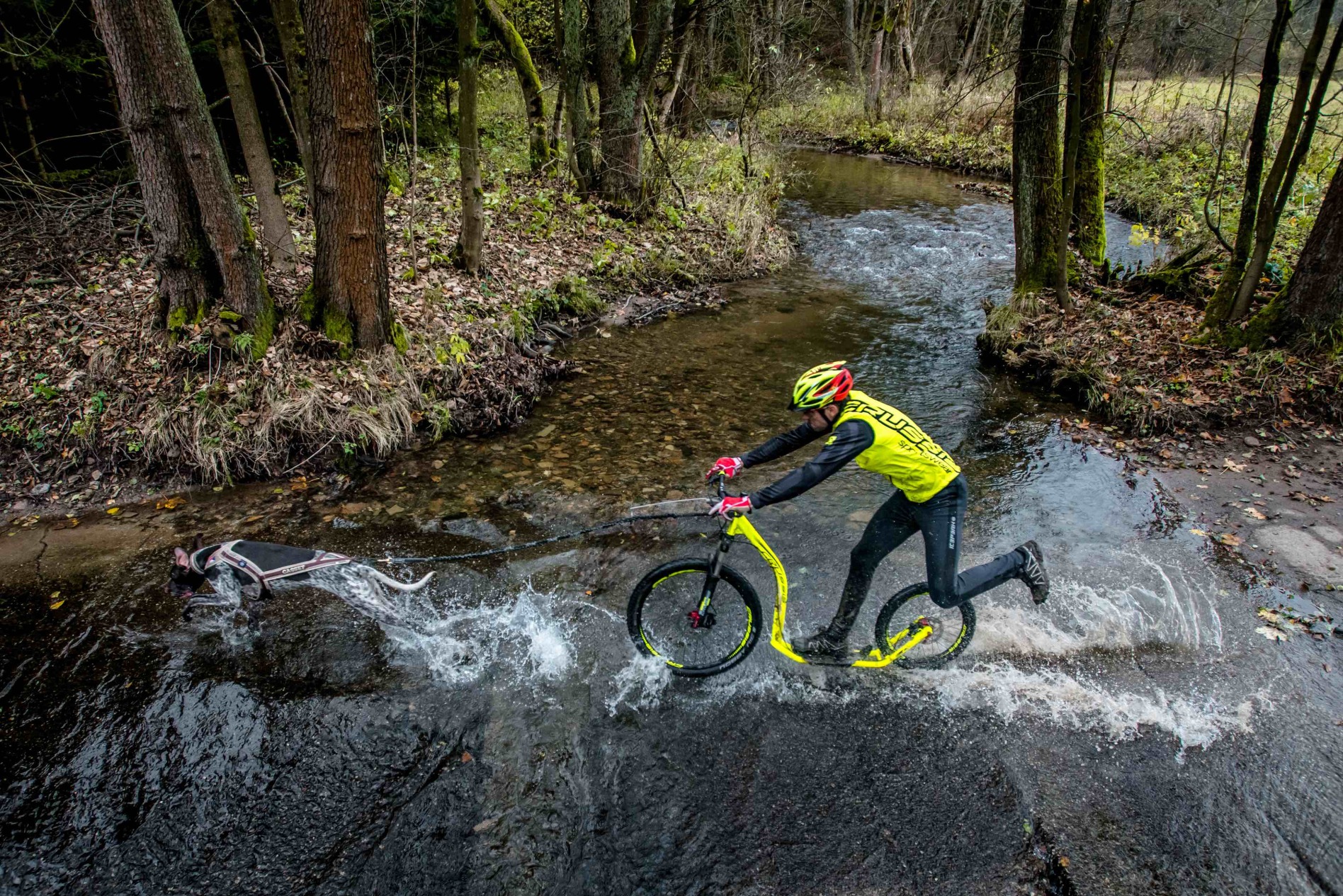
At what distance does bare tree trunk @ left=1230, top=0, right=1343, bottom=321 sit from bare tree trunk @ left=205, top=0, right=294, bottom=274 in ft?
43.4

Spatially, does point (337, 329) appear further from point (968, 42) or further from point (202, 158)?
point (968, 42)

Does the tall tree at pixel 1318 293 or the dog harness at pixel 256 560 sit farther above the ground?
the tall tree at pixel 1318 293

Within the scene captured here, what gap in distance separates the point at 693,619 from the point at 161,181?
729cm

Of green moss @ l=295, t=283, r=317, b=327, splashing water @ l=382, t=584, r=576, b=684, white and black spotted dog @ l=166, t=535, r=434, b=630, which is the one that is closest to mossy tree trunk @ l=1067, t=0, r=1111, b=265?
splashing water @ l=382, t=584, r=576, b=684

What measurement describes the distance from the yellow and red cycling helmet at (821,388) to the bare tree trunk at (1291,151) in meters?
8.30

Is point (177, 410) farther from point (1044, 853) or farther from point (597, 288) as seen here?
point (1044, 853)

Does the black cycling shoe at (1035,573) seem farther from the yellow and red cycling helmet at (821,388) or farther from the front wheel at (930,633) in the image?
the yellow and red cycling helmet at (821,388)

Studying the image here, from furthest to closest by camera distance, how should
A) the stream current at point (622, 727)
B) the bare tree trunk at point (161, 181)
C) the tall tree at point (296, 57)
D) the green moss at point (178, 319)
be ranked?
the tall tree at point (296, 57) → the green moss at point (178, 319) → the bare tree trunk at point (161, 181) → the stream current at point (622, 727)

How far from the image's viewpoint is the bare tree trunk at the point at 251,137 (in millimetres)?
8508

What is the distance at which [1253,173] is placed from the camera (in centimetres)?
912

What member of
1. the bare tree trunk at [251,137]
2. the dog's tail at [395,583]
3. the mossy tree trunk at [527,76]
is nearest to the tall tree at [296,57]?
the bare tree trunk at [251,137]

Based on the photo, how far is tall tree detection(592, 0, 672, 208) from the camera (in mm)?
13930


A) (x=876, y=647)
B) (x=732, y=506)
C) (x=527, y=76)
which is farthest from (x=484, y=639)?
(x=527, y=76)

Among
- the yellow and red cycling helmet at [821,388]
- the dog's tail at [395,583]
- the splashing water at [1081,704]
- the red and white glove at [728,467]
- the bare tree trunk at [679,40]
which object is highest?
the bare tree trunk at [679,40]
